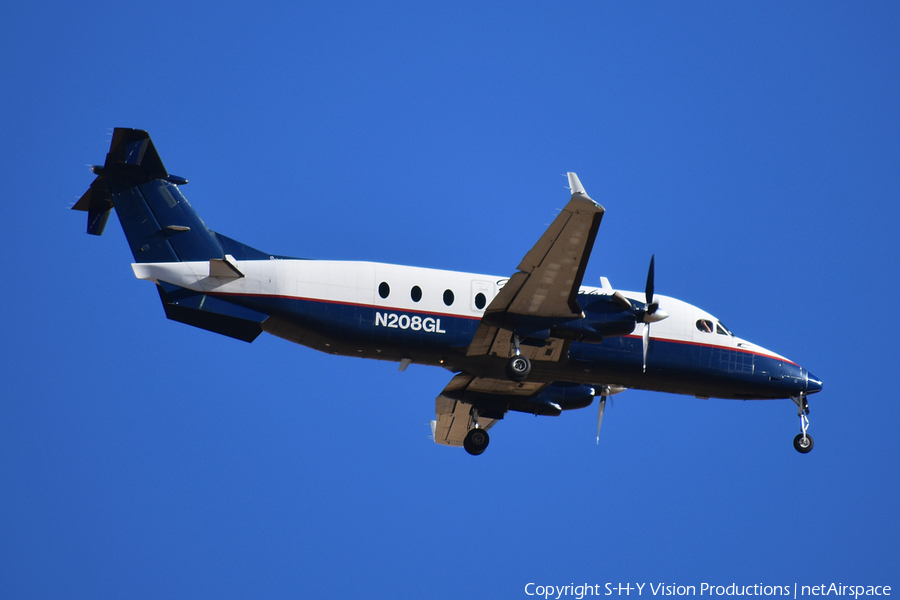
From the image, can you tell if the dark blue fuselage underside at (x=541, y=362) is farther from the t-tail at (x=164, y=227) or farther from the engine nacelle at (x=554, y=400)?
the engine nacelle at (x=554, y=400)

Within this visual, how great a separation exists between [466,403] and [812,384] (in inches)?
462

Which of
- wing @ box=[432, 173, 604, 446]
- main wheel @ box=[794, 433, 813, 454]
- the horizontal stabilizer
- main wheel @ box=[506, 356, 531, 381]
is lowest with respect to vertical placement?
main wheel @ box=[794, 433, 813, 454]

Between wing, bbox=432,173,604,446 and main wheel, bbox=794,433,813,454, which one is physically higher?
wing, bbox=432,173,604,446

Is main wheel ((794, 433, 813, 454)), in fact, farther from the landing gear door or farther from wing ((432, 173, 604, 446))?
the landing gear door

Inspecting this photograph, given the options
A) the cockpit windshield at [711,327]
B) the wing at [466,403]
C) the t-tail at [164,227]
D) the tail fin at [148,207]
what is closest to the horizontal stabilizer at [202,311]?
the t-tail at [164,227]

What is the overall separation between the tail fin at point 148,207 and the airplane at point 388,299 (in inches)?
1.1

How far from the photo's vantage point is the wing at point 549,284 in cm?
2510

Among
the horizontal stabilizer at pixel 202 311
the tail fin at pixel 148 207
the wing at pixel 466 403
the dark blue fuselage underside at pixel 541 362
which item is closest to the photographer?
the horizontal stabilizer at pixel 202 311

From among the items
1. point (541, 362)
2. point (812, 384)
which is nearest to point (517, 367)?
point (541, 362)

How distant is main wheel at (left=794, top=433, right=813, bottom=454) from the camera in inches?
1284

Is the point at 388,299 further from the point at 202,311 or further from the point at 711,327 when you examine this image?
the point at 711,327

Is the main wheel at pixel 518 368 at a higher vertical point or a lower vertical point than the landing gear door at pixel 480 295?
lower

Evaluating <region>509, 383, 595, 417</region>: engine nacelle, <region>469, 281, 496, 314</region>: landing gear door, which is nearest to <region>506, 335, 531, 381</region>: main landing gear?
<region>469, 281, 496, 314</region>: landing gear door

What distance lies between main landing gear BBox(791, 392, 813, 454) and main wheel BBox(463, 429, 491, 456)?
10.6 meters
